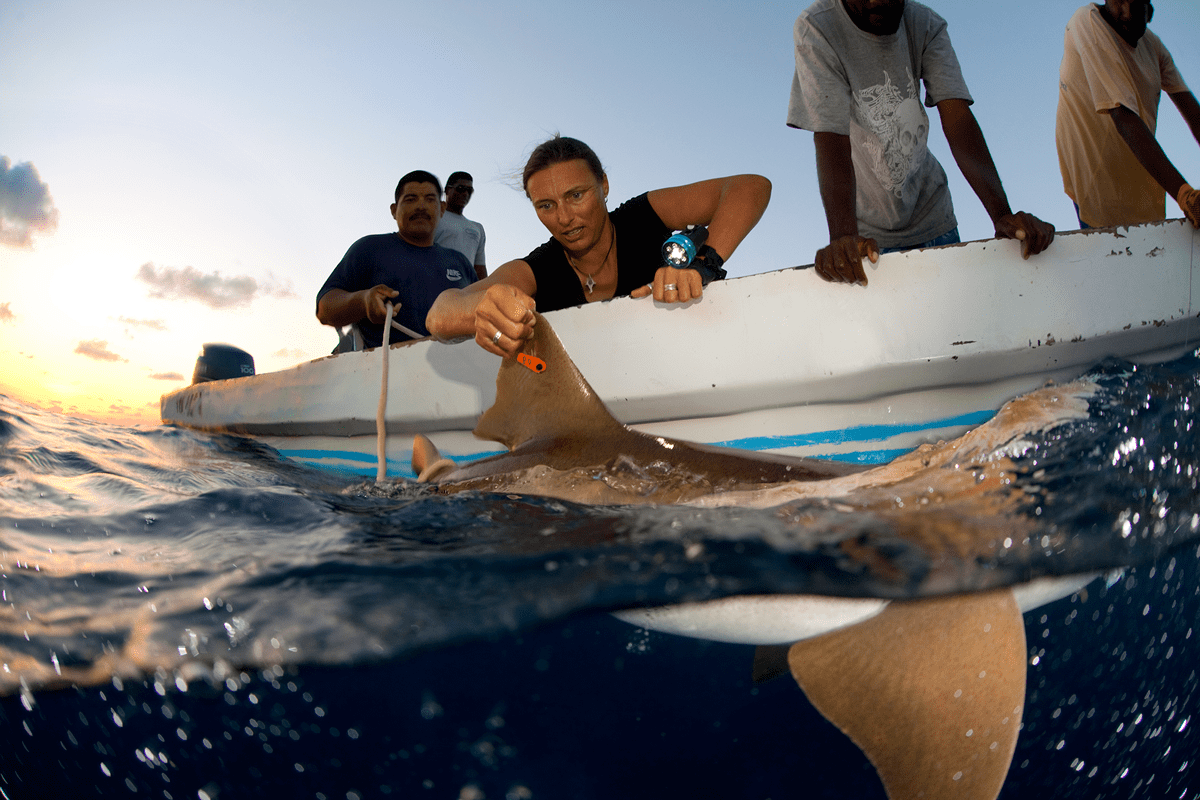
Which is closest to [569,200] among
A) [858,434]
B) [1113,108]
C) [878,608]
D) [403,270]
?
[858,434]

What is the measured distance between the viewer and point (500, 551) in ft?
4.37

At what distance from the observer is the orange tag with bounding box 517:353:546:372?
191 cm

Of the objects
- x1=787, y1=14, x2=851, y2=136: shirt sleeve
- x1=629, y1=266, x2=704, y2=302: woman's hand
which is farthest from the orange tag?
x1=787, y1=14, x2=851, y2=136: shirt sleeve

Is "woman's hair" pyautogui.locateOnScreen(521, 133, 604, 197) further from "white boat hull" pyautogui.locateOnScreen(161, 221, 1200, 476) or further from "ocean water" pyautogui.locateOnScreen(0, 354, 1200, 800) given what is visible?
"ocean water" pyautogui.locateOnScreen(0, 354, 1200, 800)

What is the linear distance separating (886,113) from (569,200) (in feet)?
5.83

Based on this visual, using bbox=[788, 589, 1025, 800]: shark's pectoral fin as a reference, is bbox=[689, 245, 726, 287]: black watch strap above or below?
above

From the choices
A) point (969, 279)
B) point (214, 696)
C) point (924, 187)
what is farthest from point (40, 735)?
point (924, 187)

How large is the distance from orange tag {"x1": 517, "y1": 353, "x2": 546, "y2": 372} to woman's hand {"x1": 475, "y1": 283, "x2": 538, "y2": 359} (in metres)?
0.03

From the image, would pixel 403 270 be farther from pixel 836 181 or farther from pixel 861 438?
pixel 861 438

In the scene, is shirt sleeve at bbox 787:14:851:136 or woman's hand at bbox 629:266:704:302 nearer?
woman's hand at bbox 629:266:704:302

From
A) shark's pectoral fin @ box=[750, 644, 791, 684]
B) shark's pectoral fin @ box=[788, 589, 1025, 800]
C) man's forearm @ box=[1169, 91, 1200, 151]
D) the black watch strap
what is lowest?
shark's pectoral fin @ box=[750, 644, 791, 684]

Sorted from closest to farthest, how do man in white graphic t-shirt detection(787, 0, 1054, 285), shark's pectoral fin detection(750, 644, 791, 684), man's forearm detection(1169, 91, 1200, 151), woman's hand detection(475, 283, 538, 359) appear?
1. shark's pectoral fin detection(750, 644, 791, 684)
2. woman's hand detection(475, 283, 538, 359)
3. man in white graphic t-shirt detection(787, 0, 1054, 285)
4. man's forearm detection(1169, 91, 1200, 151)

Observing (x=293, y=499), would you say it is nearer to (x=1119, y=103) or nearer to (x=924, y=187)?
(x=924, y=187)

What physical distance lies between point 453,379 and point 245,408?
74.4 inches
